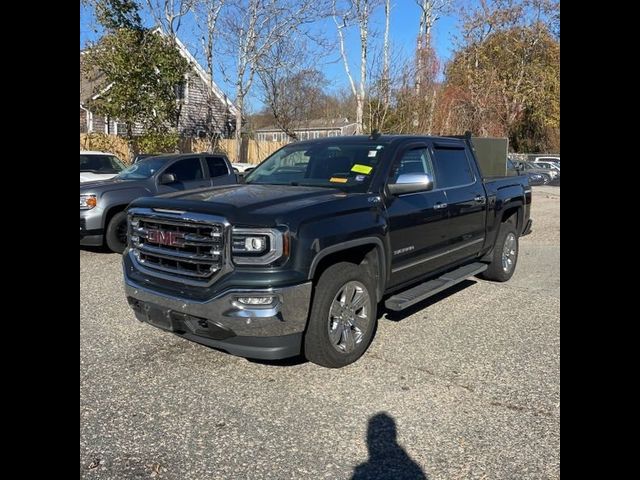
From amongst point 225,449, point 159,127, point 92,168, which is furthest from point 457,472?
point 159,127

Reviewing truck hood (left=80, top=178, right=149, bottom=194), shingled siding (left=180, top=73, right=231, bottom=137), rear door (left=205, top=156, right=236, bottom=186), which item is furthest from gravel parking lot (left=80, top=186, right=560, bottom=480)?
shingled siding (left=180, top=73, right=231, bottom=137)

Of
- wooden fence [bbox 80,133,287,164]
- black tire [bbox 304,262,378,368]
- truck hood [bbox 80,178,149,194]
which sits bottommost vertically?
black tire [bbox 304,262,378,368]

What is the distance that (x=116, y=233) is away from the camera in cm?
877

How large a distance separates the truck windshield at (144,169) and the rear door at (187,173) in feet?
0.81

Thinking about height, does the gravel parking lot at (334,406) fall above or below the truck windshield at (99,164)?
below

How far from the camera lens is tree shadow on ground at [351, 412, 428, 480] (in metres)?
2.82

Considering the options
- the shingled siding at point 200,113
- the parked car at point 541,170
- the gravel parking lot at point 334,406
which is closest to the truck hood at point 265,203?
the gravel parking lot at point 334,406

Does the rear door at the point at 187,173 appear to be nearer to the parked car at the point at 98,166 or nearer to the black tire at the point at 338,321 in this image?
the parked car at the point at 98,166

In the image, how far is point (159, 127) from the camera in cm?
1983

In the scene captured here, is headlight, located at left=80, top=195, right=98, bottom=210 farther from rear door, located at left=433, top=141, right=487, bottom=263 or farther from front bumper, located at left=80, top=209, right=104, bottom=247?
rear door, located at left=433, top=141, right=487, bottom=263

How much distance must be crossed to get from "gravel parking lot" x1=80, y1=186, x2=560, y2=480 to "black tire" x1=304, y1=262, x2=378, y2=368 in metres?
0.15

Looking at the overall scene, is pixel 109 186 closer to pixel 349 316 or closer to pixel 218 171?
pixel 218 171

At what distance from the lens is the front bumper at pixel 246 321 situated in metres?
3.53
